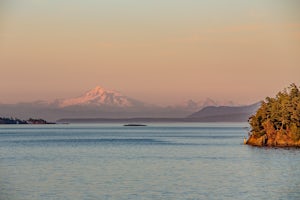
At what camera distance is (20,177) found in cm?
8719

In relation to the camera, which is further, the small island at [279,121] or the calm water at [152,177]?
the small island at [279,121]

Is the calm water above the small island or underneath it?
underneath

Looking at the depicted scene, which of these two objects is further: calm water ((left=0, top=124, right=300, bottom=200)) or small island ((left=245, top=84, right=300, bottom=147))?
small island ((left=245, top=84, right=300, bottom=147))

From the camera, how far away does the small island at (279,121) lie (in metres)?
149

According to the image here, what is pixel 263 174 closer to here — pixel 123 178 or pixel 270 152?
pixel 123 178

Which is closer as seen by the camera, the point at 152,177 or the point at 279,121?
the point at 152,177

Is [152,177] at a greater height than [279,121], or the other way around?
[279,121]

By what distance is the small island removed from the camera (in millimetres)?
148875

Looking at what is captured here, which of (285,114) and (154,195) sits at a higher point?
(285,114)

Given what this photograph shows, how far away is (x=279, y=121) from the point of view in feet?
494

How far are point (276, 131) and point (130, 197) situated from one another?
9167 centimetres

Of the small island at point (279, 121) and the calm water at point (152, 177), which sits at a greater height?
the small island at point (279, 121)

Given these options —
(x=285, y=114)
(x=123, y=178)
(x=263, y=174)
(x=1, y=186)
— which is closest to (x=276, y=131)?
(x=285, y=114)

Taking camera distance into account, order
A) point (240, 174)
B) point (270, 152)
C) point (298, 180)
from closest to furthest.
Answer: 1. point (298, 180)
2. point (240, 174)
3. point (270, 152)
